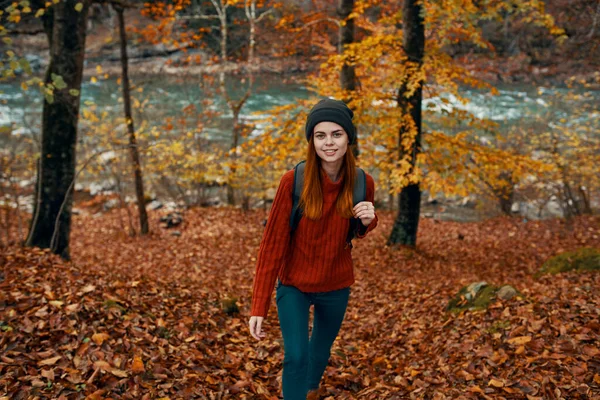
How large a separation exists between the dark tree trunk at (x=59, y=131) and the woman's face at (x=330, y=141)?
4267 millimetres

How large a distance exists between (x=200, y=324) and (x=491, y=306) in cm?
323

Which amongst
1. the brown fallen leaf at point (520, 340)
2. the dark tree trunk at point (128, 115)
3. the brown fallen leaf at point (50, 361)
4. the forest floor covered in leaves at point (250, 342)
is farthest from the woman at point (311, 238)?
the dark tree trunk at point (128, 115)

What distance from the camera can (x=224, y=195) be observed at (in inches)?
742

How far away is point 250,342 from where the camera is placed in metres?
4.69

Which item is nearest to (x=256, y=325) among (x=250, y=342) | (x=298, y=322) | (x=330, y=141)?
(x=298, y=322)

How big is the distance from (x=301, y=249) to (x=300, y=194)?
1.22 ft

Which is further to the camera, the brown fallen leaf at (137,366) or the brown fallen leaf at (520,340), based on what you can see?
the brown fallen leaf at (520,340)

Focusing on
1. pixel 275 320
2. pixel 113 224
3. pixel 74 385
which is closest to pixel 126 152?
pixel 113 224

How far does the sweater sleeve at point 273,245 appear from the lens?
2.70 meters

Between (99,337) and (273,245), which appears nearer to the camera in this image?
(273,245)

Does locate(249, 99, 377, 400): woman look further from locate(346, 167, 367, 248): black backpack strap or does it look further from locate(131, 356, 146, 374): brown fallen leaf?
locate(131, 356, 146, 374): brown fallen leaf

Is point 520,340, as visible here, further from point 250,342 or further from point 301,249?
point 250,342

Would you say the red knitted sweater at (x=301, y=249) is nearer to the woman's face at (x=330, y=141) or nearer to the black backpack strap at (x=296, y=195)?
the black backpack strap at (x=296, y=195)

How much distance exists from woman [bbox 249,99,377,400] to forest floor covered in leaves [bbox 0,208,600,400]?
1.12 meters
